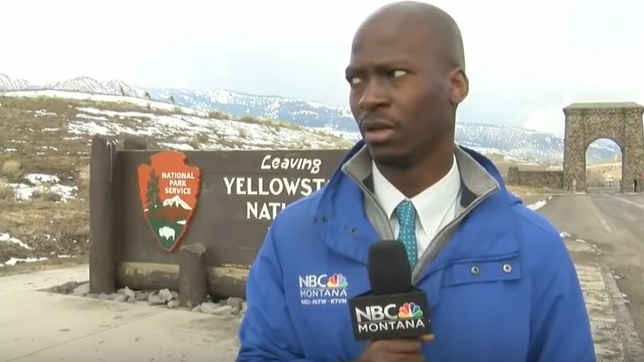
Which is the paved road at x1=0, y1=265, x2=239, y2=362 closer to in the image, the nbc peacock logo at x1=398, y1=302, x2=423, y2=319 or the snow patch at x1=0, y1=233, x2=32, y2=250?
the snow patch at x1=0, y1=233, x2=32, y2=250

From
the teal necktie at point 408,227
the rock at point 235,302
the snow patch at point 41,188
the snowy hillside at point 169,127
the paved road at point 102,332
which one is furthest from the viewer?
the snowy hillside at point 169,127

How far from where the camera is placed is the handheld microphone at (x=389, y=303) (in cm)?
135

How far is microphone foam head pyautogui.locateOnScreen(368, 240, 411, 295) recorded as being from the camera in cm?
137

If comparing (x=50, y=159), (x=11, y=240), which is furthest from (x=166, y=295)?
(x=50, y=159)

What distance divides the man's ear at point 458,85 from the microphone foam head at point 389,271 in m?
0.43

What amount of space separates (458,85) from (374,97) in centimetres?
23

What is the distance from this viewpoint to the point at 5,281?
27.3 ft

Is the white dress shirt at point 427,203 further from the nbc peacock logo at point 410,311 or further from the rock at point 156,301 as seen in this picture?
the rock at point 156,301

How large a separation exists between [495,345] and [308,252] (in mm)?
450

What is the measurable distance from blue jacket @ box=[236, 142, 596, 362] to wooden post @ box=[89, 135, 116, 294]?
20.3 ft

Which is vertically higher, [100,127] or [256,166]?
[100,127]

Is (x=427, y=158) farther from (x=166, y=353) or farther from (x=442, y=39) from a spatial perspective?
(x=166, y=353)

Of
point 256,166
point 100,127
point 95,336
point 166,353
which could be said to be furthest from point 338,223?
point 100,127

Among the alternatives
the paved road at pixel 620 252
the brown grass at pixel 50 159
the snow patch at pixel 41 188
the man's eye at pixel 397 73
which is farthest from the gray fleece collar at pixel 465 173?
the snow patch at pixel 41 188
